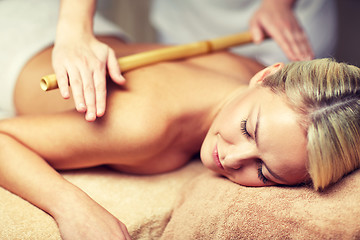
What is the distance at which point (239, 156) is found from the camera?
87cm

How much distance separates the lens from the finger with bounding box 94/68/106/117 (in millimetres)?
888

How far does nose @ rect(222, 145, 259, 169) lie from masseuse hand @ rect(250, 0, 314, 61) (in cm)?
57

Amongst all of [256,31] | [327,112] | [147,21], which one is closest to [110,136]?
[327,112]

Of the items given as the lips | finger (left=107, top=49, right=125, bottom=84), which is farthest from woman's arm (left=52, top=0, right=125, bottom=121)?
the lips

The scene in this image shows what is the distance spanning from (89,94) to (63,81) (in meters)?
0.07

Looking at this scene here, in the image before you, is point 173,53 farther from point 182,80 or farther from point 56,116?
point 56,116

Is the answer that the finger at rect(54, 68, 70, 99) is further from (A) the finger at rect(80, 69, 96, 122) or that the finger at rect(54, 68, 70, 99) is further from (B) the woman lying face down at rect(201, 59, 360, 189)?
(B) the woman lying face down at rect(201, 59, 360, 189)

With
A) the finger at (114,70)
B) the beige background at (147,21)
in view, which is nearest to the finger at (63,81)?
the finger at (114,70)

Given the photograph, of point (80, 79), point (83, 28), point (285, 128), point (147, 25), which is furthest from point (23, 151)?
point (147, 25)

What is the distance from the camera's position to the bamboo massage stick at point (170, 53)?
0.91 metres

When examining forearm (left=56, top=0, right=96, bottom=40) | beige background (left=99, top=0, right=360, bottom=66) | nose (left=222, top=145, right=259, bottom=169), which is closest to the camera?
nose (left=222, top=145, right=259, bottom=169)

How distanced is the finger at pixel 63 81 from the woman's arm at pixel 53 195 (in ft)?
0.56

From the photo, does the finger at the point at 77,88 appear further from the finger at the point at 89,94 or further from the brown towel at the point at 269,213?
the brown towel at the point at 269,213

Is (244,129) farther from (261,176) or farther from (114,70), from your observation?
(114,70)
